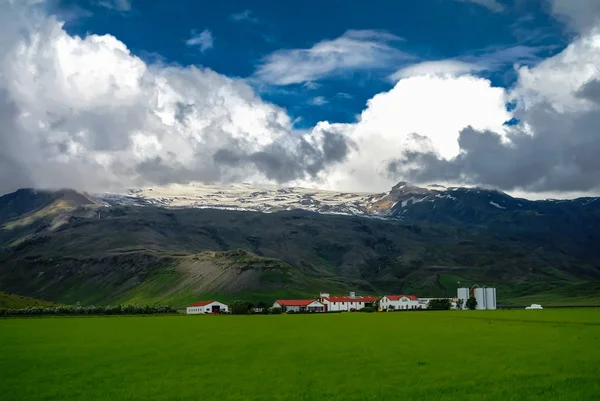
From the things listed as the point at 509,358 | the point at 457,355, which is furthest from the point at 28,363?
the point at 509,358

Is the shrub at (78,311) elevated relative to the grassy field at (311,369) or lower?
lower

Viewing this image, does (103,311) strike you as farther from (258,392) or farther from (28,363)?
(258,392)

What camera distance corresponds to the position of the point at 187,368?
47156mm

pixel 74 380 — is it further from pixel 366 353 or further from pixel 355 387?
pixel 366 353

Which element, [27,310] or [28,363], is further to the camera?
[27,310]

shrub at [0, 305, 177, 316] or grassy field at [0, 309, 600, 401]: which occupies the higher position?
grassy field at [0, 309, 600, 401]

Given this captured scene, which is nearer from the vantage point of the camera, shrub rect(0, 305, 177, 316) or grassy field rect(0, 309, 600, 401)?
grassy field rect(0, 309, 600, 401)

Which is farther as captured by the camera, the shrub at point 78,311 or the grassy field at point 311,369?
the shrub at point 78,311

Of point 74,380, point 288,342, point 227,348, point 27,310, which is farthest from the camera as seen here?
point 27,310

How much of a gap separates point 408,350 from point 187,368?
73.9 feet

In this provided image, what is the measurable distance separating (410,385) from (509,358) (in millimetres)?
16309

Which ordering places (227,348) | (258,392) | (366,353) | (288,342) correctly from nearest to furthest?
1. (258,392)
2. (366,353)
3. (227,348)
4. (288,342)

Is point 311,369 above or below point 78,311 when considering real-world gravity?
above

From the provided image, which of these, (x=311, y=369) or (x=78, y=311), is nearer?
(x=311, y=369)
